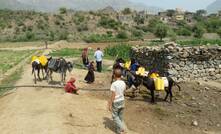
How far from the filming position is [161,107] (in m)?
16.7

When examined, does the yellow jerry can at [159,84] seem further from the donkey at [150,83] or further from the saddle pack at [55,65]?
the saddle pack at [55,65]

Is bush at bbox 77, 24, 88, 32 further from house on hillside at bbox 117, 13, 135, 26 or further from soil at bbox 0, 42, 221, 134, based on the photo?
soil at bbox 0, 42, 221, 134

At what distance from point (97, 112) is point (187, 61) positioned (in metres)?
8.58

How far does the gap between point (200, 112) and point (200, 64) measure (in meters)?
6.50

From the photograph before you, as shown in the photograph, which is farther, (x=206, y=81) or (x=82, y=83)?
(x=206, y=81)

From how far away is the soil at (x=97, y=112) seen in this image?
41.9ft

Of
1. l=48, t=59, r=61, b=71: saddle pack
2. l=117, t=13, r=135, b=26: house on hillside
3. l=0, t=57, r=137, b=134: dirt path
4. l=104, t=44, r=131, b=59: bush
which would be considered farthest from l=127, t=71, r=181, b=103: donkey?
l=117, t=13, r=135, b=26: house on hillside

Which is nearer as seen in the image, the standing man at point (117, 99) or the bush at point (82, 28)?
the standing man at point (117, 99)

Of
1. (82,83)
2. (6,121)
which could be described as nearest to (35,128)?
(6,121)

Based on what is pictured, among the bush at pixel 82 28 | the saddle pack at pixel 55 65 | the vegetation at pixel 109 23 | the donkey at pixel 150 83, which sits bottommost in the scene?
the bush at pixel 82 28

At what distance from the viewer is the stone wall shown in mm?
21547

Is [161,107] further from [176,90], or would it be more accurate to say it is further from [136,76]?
[176,90]

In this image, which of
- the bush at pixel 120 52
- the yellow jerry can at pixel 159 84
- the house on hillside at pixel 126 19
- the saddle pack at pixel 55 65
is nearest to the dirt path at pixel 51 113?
the saddle pack at pixel 55 65

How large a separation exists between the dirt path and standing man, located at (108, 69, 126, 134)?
61cm
